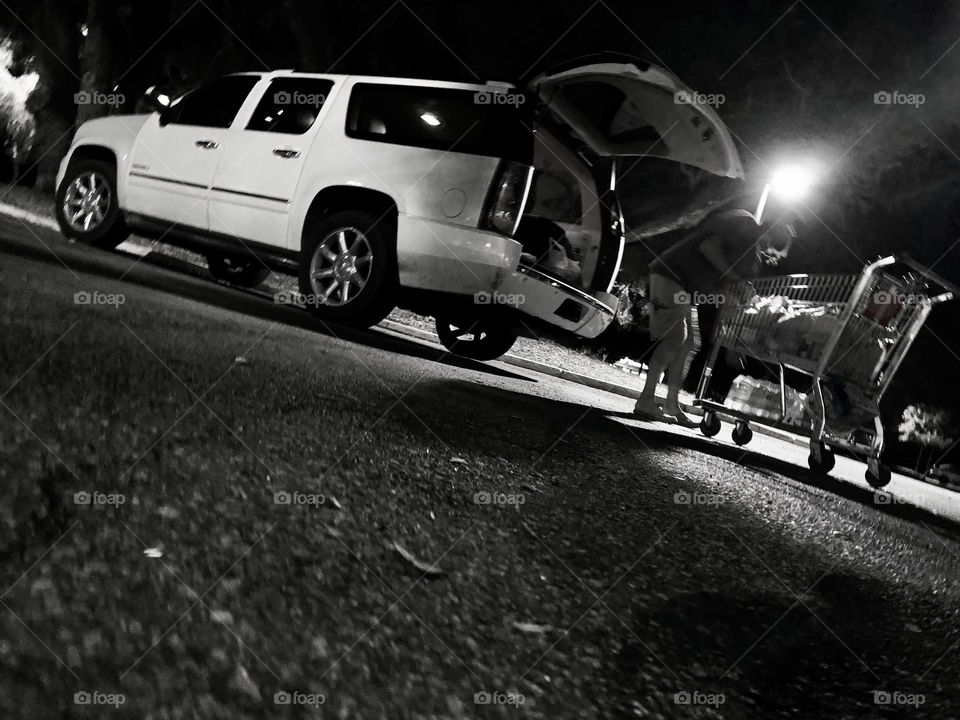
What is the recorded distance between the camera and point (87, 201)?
7.25 metres

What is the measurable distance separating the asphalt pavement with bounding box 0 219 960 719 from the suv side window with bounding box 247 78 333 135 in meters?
2.63

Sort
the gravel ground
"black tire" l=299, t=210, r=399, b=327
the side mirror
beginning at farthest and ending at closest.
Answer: the gravel ground, the side mirror, "black tire" l=299, t=210, r=399, b=327

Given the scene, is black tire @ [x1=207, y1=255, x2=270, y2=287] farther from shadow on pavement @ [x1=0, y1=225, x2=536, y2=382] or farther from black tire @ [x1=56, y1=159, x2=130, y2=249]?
black tire @ [x1=56, y1=159, x2=130, y2=249]

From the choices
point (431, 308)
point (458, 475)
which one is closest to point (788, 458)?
point (431, 308)

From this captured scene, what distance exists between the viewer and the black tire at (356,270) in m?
5.32

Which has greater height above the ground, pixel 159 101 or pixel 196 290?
pixel 159 101

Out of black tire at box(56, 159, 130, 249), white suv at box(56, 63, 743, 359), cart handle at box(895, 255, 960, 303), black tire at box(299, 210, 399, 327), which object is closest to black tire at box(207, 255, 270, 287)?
black tire at box(56, 159, 130, 249)

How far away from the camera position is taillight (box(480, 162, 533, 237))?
16.8 feet

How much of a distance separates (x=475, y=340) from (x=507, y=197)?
2301 millimetres

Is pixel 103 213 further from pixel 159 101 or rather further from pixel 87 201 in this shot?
pixel 159 101

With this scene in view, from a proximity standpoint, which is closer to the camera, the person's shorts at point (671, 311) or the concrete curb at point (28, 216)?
the person's shorts at point (671, 311)

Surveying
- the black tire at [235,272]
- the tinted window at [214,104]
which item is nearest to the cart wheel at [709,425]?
the tinted window at [214,104]

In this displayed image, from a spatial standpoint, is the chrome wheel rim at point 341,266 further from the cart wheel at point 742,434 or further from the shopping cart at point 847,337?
the cart wheel at point 742,434

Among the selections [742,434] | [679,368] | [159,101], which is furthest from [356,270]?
[742,434]
